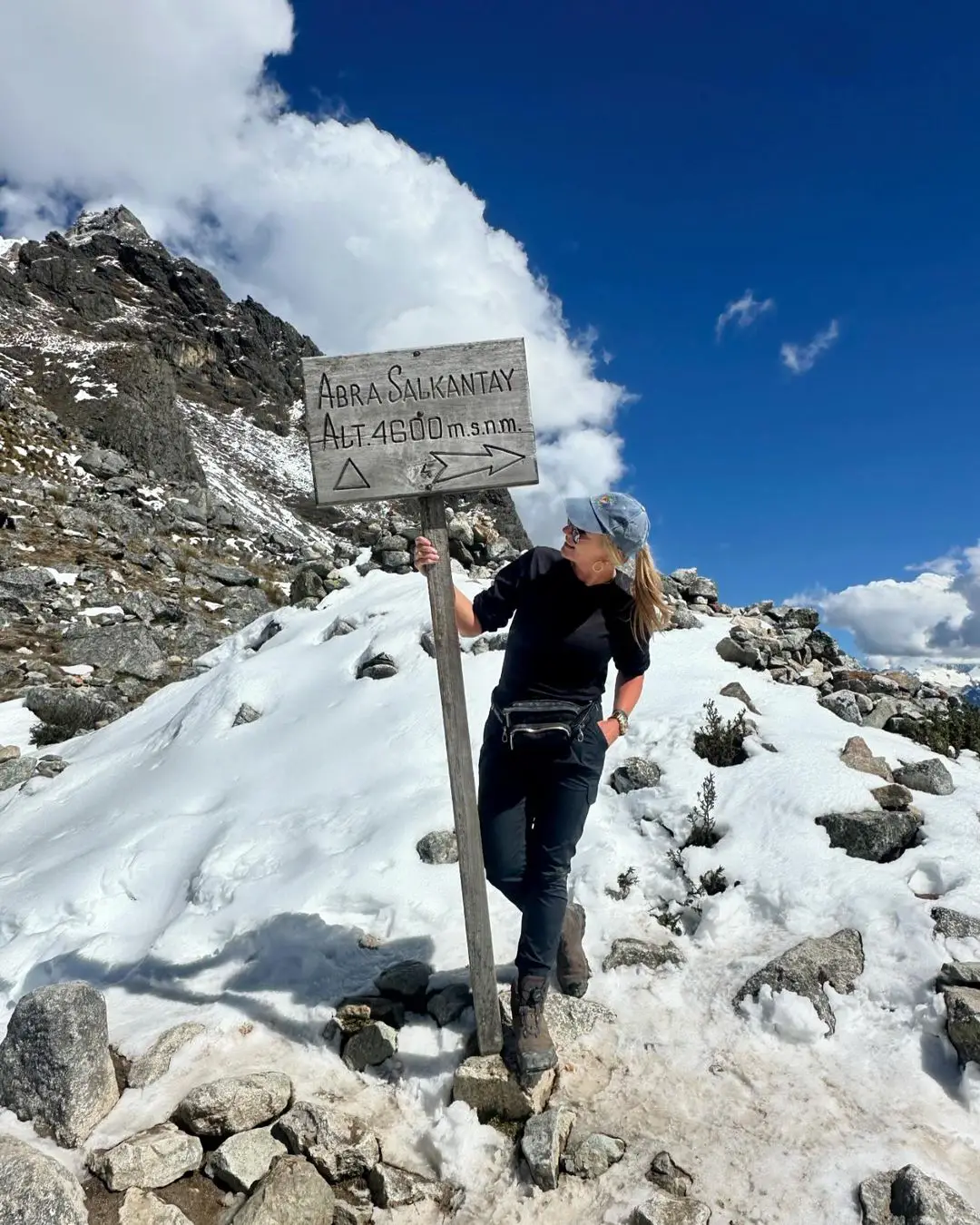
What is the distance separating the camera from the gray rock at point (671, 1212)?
2707mm

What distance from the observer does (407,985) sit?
3992 mm

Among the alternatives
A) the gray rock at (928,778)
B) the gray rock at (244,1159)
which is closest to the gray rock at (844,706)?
the gray rock at (928,778)

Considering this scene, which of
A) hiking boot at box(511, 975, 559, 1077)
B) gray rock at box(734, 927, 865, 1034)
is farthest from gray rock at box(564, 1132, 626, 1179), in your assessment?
gray rock at box(734, 927, 865, 1034)

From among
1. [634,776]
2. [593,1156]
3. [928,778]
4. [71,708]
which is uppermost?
[71,708]

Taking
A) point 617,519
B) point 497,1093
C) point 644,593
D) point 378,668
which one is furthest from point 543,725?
point 378,668

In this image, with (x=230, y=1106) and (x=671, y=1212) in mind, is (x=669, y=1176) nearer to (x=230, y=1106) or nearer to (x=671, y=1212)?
(x=671, y=1212)

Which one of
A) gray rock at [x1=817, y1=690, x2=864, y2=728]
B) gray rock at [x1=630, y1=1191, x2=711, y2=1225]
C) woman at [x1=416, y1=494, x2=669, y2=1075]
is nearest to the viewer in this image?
gray rock at [x1=630, y1=1191, x2=711, y2=1225]

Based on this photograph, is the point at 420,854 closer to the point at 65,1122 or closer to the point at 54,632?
the point at 65,1122

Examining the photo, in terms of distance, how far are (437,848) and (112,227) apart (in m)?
143

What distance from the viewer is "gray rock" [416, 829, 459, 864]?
5.02 m

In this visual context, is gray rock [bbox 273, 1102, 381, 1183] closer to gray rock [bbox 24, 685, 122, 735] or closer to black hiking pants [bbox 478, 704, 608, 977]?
black hiking pants [bbox 478, 704, 608, 977]

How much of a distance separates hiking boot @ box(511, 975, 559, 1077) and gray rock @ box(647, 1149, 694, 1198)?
1.93ft

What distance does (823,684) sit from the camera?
329 inches

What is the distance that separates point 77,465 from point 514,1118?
27.8m
